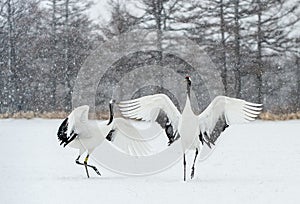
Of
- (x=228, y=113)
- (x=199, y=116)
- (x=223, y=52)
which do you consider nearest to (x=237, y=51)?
(x=223, y=52)

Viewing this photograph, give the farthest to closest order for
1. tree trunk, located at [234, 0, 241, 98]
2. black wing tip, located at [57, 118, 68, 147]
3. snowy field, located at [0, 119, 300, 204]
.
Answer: tree trunk, located at [234, 0, 241, 98] → black wing tip, located at [57, 118, 68, 147] → snowy field, located at [0, 119, 300, 204]

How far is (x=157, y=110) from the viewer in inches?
414

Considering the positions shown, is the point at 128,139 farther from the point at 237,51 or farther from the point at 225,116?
the point at 237,51

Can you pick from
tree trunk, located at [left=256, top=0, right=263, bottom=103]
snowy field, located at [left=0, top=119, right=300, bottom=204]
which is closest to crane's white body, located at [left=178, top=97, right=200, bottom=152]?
snowy field, located at [left=0, top=119, right=300, bottom=204]

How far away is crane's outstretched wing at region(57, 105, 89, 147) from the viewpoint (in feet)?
33.0

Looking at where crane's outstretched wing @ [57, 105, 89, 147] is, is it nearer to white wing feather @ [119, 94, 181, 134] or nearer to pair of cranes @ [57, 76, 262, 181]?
pair of cranes @ [57, 76, 262, 181]

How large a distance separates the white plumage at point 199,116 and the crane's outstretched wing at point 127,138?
2.35 feet

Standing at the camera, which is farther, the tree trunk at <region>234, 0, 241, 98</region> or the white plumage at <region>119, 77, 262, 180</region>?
the tree trunk at <region>234, 0, 241, 98</region>

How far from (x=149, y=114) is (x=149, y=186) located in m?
1.92

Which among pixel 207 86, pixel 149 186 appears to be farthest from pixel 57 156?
pixel 207 86

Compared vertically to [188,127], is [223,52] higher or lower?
higher

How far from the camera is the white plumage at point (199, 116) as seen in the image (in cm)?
998

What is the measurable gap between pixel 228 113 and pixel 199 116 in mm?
571

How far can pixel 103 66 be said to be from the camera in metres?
29.0
